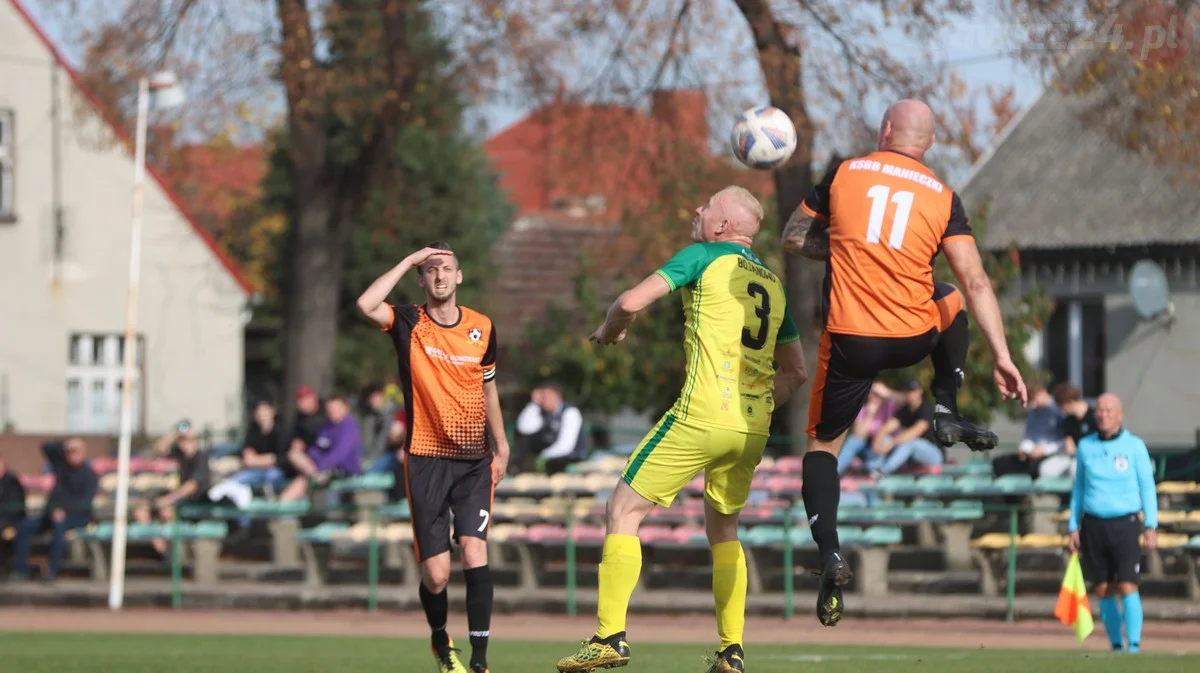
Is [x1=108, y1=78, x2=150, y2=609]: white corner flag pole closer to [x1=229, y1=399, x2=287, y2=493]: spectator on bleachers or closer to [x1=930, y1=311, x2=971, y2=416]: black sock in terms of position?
[x1=229, y1=399, x2=287, y2=493]: spectator on bleachers

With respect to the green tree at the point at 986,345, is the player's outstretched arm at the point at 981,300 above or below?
below

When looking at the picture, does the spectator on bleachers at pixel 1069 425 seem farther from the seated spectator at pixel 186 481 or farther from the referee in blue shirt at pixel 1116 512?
the seated spectator at pixel 186 481

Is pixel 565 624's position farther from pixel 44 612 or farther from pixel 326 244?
pixel 326 244

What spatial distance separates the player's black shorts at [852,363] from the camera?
7.54 metres

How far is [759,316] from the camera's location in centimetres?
779

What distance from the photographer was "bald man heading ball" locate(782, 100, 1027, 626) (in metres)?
7.49

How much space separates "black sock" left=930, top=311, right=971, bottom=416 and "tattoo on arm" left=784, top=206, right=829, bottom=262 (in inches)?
27.2

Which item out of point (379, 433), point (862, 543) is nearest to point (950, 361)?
point (862, 543)

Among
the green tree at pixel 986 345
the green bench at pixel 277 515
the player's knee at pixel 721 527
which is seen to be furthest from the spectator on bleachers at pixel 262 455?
the player's knee at pixel 721 527

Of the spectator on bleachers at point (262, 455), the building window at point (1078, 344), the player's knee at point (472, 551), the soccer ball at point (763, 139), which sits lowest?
the player's knee at point (472, 551)

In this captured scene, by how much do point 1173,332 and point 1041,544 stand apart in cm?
1273

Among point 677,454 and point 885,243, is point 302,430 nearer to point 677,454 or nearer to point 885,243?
point 677,454

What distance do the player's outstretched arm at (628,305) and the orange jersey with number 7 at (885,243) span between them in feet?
2.50

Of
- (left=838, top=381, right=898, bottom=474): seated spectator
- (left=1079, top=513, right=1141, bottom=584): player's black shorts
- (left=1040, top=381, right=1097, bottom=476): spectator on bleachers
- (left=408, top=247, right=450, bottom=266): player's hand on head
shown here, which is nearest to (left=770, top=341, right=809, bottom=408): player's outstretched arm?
(left=408, top=247, right=450, bottom=266): player's hand on head
